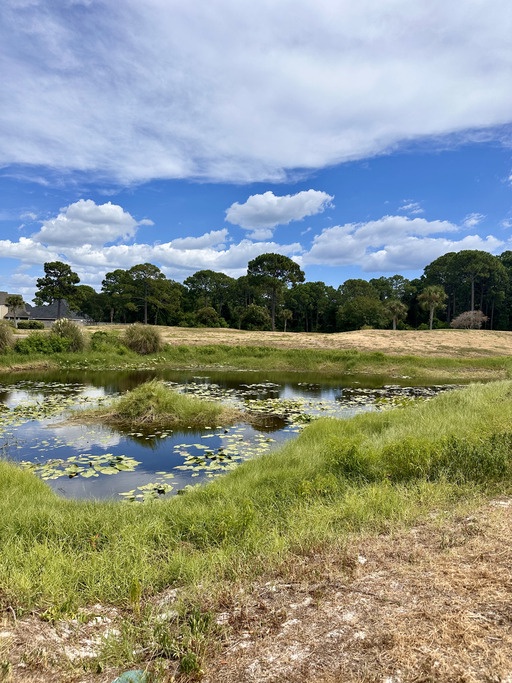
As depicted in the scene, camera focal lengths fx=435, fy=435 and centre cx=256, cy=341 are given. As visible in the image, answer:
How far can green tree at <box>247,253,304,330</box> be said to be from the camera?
2598 inches

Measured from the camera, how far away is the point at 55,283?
65.4 meters

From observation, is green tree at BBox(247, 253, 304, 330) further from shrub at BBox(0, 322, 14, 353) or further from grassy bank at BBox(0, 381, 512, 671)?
grassy bank at BBox(0, 381, 512, 671)

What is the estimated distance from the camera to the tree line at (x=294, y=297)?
217ft

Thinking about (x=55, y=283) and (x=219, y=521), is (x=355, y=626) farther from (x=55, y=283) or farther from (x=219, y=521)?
(x=55, y=283)

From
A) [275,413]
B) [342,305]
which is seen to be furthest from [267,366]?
[342,305]

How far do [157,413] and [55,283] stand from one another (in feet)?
195

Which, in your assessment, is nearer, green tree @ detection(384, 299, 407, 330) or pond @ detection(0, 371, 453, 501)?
pond @ detection(0, 371, 453, 501)

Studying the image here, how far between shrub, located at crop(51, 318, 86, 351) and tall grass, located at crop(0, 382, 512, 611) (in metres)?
24.5

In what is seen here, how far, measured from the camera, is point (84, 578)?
4.30 metres

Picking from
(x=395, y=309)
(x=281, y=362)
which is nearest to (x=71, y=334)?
(x=281, y=362)

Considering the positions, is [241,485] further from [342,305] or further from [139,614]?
[342,305]

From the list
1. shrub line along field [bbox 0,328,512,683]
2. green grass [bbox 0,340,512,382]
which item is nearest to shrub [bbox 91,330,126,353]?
green grass [bbox 0,340,512,382]

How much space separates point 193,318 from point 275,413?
56.6 meters

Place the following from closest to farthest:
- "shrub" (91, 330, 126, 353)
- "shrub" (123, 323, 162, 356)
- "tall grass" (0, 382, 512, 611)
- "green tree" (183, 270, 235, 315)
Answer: "tall grass" (0, 382, 512, 611), "shrub" (91, 330, 126, 353), "shrub" (123, 323, 162, 356), "green tree" (183, 270, 235, 315)
